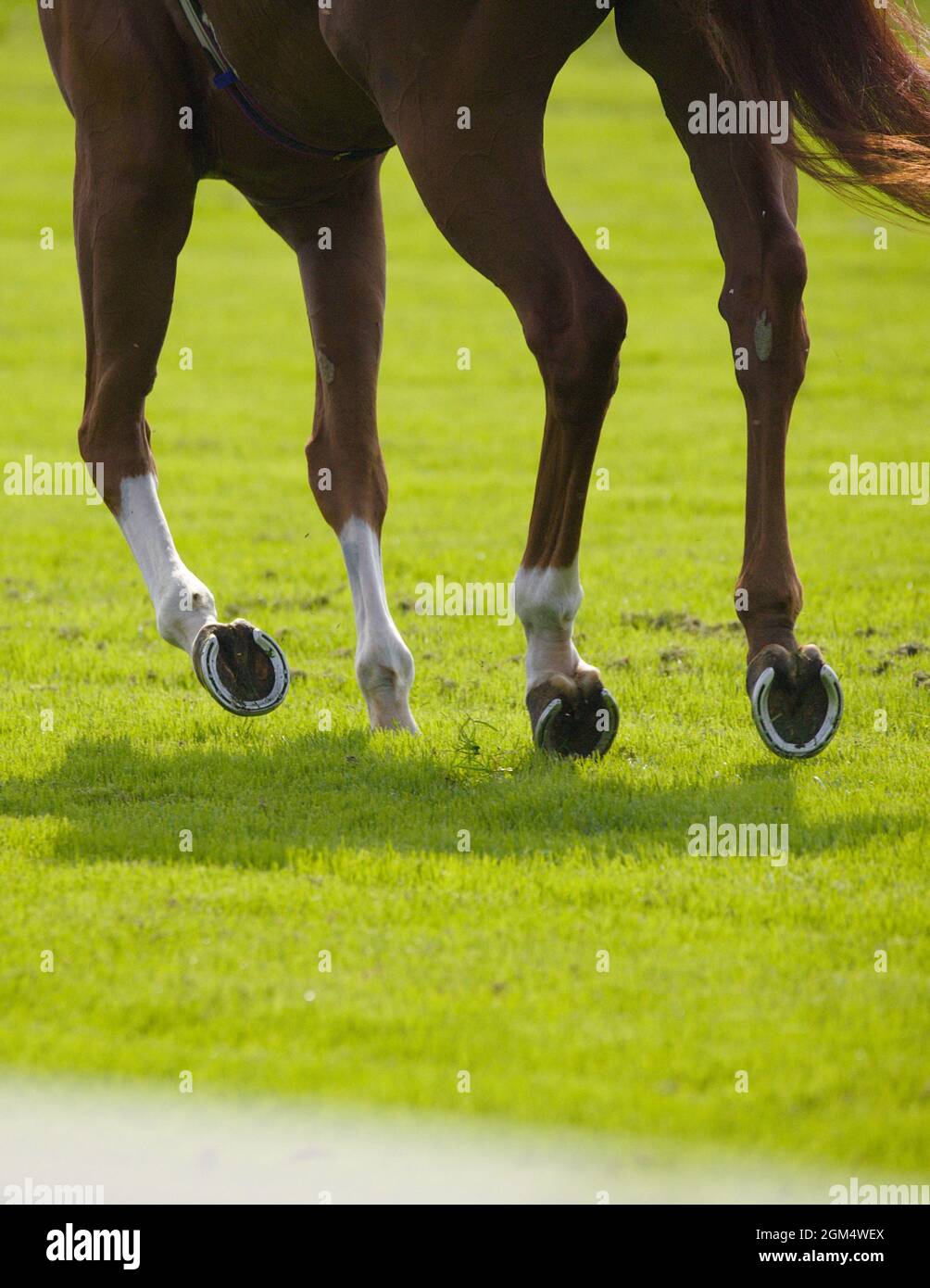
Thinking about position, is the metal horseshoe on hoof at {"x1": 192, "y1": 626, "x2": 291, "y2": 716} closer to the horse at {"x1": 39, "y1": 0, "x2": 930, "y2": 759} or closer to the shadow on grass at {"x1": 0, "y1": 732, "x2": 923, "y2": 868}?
the horse at {"x1": 39, "y1": 0, "x2": 930, "y2": 759}

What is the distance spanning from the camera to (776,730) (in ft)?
14.8

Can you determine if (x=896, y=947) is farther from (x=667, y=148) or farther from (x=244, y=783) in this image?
(x=667, y=148)

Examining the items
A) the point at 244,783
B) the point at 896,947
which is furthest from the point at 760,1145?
the point at 244,783

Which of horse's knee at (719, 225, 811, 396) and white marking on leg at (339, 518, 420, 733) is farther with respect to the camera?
white marking on leg at (339, 518, 420, 733)

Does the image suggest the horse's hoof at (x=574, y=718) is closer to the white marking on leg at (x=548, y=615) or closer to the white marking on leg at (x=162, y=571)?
the white marking on leg at (x=548, y=615)

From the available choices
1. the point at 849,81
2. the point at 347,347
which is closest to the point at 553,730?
the point at 347,347

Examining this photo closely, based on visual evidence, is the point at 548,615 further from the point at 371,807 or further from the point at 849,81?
the point at 849,81

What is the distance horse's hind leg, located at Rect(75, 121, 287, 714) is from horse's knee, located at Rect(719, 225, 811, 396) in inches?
69.0

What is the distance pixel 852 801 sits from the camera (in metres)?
4.41

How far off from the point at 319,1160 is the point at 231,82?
3643 millimetres

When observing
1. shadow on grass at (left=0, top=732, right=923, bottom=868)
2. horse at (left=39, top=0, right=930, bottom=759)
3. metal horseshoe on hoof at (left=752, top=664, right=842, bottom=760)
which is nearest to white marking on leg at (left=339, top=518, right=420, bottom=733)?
horse at (left=39, top=0, right=930, bottom=759)

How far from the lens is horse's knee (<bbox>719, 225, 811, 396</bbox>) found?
15.2ft

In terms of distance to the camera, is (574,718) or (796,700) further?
(574,718)

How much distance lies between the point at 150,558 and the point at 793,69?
2.56 metres
